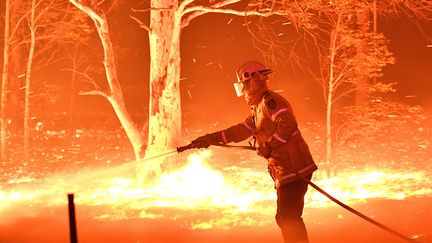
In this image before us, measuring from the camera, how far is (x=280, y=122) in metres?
5.45

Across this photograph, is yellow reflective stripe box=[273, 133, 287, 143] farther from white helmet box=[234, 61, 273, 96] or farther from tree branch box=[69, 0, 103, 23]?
tree branch box=[69, 0, 103, 23]

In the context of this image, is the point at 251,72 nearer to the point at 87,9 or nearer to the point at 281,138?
the point at 281,138

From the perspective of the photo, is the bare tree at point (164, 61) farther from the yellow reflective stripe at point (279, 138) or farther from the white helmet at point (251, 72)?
the yellow reflective stripe at point (279, 138)

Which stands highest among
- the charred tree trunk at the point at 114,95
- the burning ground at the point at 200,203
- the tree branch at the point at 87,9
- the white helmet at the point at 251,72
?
the tree branch at the point at 87,9

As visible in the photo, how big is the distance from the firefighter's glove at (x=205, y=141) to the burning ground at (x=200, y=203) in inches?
36.0

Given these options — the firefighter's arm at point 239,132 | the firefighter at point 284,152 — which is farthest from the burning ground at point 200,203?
the firefighter at point 284,152

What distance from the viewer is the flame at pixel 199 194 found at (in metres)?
8.98

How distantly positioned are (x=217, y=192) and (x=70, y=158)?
29.3ft

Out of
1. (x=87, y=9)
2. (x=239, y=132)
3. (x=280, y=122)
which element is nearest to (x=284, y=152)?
(x=280, y=122)

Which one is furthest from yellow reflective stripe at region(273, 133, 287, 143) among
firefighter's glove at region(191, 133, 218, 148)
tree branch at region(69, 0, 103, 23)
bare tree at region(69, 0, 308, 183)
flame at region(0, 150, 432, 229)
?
tree branch at region(69, 0, 103, 23)

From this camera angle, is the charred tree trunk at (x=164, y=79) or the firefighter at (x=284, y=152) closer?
the firefighter at (x=284, y=152)

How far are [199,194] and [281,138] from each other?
550 centimetres

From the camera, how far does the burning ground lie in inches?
297

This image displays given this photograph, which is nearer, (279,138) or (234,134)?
(279,138)
